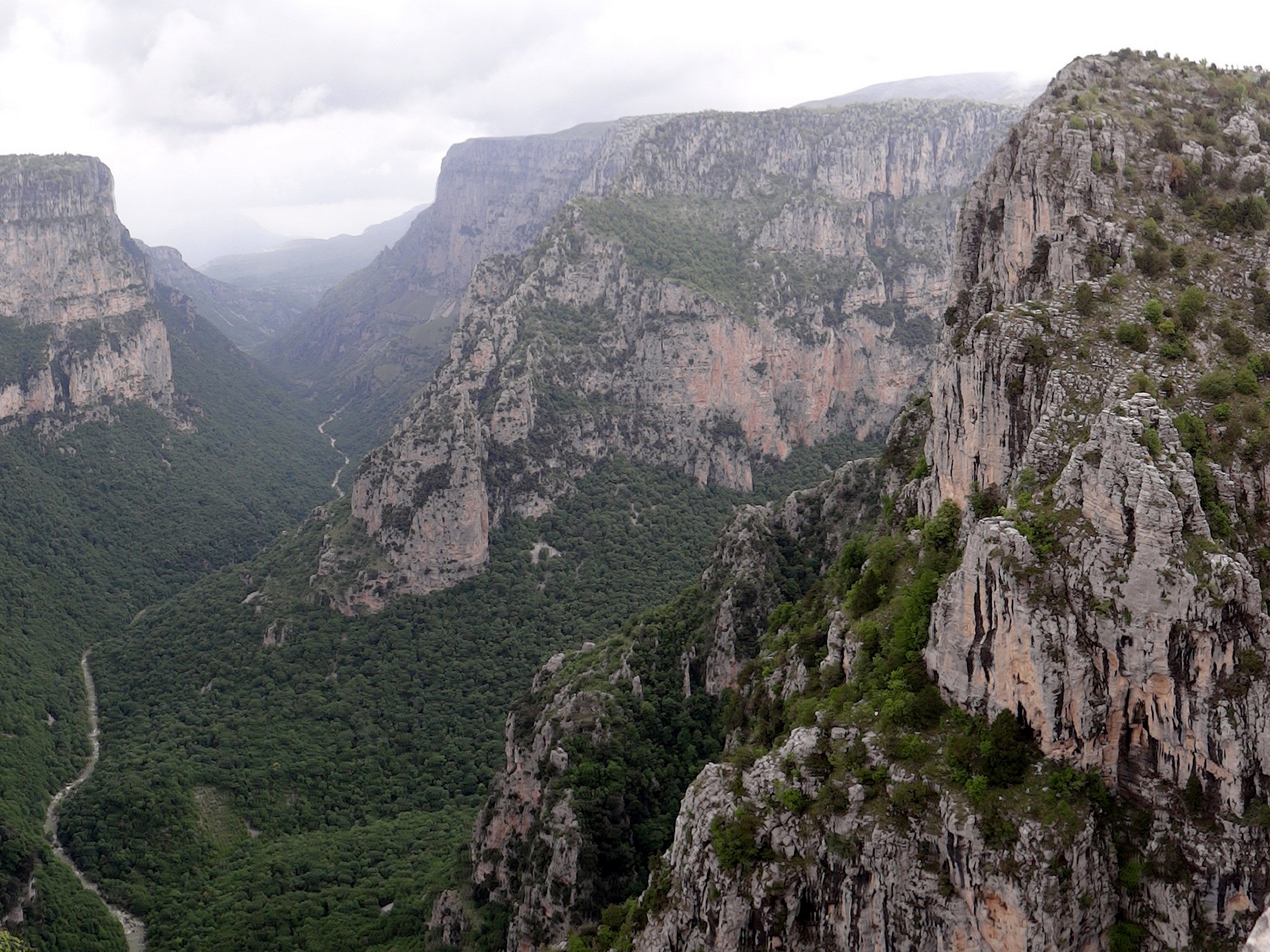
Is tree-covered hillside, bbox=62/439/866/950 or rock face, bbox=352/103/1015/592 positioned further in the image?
rock face, bbox=352/103/1015/592

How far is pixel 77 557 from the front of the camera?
145875 mm

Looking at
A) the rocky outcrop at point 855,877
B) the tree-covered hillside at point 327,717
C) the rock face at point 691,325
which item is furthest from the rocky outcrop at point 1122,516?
the rock face at point 691,325

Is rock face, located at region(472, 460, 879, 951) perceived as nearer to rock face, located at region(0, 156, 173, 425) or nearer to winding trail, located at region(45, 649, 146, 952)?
winding trail, located at region(45, 649, 146, 952)

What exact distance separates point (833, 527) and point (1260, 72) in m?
37.5

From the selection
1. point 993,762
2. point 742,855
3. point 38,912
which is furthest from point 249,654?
point 993,762

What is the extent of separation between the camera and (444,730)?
103m

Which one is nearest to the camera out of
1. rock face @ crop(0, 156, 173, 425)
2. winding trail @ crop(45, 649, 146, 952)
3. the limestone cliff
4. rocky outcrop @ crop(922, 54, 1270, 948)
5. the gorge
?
rocky outcrop @ crop(922, 54, 1270, 948)

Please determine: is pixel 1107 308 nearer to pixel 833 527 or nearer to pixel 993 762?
pixel 993 762

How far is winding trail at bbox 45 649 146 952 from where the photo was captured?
81.5 meters

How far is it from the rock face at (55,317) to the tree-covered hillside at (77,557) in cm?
533

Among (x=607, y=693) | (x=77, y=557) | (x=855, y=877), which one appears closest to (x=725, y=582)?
(x=607, y=693)

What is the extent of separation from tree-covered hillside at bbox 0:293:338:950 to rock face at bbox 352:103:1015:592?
128 ft

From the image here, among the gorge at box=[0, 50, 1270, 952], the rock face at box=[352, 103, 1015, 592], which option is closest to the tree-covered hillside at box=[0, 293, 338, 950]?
the gorge at box=[0, 50, 1270, 952]

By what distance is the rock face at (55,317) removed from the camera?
173 m
